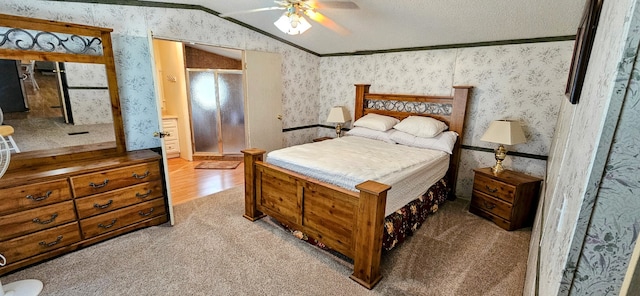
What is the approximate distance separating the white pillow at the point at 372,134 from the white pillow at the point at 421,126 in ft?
0.56

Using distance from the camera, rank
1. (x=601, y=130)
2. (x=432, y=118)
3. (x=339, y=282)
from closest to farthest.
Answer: (x=601, y=130), (x=339, y=282), (x=432, y=118)

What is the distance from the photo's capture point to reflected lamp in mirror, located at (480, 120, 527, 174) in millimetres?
2779

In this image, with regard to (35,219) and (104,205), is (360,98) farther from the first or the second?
(35,219)

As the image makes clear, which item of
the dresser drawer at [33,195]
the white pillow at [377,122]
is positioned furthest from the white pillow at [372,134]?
the dresser drawer at [33,195]

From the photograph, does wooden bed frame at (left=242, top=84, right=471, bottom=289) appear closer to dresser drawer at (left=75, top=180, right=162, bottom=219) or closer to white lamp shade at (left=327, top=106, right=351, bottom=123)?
dresser drawer at (left=75, top=180, right=162, bottom=219)

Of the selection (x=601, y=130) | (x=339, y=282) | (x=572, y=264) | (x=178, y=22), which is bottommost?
(x=339, y=282)

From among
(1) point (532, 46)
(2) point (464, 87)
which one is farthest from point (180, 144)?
(1) point (532, 46)

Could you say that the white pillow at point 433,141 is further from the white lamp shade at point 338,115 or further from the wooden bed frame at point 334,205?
the white lamp shade at point 338,115

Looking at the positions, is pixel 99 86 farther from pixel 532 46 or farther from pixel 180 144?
pixel 532 46

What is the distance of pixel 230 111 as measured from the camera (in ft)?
17.3

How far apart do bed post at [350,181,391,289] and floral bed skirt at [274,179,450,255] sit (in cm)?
24

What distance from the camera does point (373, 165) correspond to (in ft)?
8.25

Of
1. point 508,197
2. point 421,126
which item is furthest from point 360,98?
point 508,197

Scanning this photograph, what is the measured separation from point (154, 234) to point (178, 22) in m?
2.31
